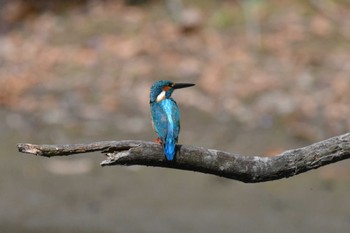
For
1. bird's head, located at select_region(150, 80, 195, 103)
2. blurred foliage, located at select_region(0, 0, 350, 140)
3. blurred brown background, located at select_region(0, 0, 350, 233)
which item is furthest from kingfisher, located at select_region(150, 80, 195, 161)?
blurred foliage, located at select_region(0, 0, 350, 140)

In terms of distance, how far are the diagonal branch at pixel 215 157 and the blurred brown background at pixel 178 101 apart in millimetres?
3842

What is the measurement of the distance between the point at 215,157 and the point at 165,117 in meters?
0.42

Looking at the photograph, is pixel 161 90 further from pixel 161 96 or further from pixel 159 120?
pixel 159 120

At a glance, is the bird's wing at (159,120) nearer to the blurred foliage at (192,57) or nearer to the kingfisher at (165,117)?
the kingfisher at (165,117)

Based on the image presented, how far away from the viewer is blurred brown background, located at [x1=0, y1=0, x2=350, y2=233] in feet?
27.5

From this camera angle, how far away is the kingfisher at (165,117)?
402 centimetres

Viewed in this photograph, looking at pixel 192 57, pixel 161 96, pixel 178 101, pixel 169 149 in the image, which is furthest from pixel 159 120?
pixel 192 57

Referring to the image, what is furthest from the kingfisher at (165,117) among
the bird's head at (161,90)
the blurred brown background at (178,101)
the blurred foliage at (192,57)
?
the blurred foliage at (192,57)

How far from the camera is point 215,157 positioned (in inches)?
160

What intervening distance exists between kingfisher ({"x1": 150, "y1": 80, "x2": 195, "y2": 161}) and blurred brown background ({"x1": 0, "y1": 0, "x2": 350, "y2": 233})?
3754 millimetres

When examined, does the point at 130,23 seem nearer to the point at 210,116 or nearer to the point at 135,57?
the point at 135,57

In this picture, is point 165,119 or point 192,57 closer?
point 165,119

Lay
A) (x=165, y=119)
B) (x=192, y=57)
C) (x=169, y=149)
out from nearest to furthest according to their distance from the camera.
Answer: (x=169, y=149) → (x=165, y=119) → (x=192, y=57)

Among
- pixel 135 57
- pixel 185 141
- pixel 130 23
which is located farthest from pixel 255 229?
pixel 130 23
